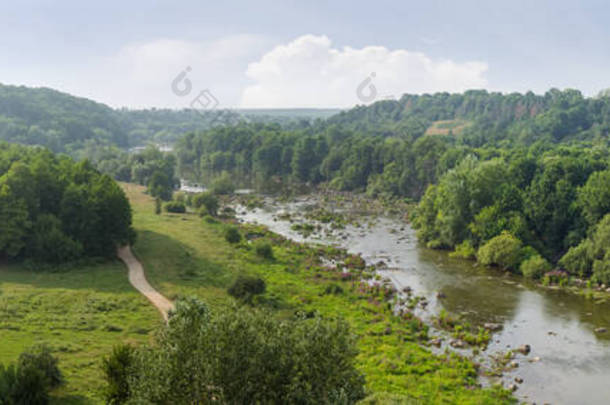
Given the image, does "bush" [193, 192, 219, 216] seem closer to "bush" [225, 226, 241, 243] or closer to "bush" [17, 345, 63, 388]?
"bush" [225, 226, 241, 243]

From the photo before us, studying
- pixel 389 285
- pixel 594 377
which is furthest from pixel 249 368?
pixel 389 285

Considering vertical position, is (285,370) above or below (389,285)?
above

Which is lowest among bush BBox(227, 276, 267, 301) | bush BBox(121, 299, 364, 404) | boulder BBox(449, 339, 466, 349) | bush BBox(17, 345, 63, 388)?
boulder BBox(449, 339, 466, 349)

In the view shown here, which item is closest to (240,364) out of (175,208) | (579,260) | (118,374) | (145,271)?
(118,374)

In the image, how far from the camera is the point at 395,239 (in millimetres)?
83562

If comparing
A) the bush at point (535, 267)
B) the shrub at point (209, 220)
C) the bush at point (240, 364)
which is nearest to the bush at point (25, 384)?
the bush at point (240, 364)

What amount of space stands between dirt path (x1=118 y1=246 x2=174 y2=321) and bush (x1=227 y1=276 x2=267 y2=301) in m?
6.46

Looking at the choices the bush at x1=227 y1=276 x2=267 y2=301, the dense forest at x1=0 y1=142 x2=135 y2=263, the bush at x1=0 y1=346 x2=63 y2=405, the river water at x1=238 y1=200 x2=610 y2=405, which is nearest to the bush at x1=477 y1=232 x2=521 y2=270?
the river water at x1=238 y1=200 x2=610 y2=405

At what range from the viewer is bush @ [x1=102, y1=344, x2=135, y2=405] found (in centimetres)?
2517

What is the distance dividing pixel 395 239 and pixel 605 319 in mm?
37848

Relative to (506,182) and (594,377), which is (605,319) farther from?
(506,182)

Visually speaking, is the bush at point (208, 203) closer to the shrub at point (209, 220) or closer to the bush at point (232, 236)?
the shrub at point (209, 220)

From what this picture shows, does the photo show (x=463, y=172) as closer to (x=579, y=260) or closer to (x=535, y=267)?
(x=535, y=267)

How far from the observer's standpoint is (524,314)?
50625 mm
